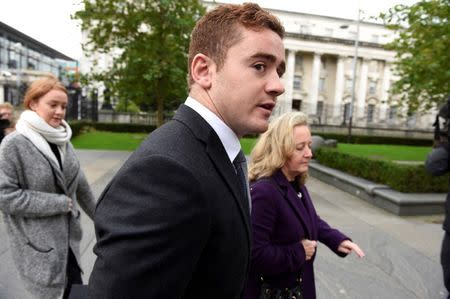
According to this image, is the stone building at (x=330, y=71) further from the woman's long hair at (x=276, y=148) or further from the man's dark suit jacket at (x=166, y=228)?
the man's dark suit jacket at (x=166, y=228)

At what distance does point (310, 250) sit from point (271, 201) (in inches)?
14.9

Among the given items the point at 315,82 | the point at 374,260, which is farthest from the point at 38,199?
the point at 315,82

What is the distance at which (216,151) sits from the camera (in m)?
1.21

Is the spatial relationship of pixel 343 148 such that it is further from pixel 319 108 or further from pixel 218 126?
pixel 319 108

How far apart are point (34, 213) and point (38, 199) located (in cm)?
10

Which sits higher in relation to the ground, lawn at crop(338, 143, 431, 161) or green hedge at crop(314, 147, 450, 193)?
green hedge at crop(314, 147, 450, 193)

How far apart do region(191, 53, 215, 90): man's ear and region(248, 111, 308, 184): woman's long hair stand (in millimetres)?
1226

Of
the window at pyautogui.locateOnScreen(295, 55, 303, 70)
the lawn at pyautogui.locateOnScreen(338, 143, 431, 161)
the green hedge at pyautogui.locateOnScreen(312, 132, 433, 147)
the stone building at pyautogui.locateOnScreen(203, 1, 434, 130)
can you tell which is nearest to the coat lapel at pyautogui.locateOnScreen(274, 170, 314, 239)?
the lawn at pyautogui.locateOnScreen(338, 143, 431, 161)

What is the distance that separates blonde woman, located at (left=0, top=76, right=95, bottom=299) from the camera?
8.05 feet

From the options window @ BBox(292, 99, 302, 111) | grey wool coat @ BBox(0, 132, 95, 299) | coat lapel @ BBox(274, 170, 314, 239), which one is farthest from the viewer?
window @ BBox(292, 99, 302, 111)

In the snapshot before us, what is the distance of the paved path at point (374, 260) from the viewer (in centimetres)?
401

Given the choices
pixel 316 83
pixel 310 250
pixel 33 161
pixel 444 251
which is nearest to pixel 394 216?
pixel 444 251

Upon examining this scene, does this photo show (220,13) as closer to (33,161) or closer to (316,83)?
(33,161)

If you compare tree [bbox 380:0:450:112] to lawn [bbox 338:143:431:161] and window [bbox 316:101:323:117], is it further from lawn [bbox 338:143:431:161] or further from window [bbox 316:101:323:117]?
window [bbox 316:101:323:117]
